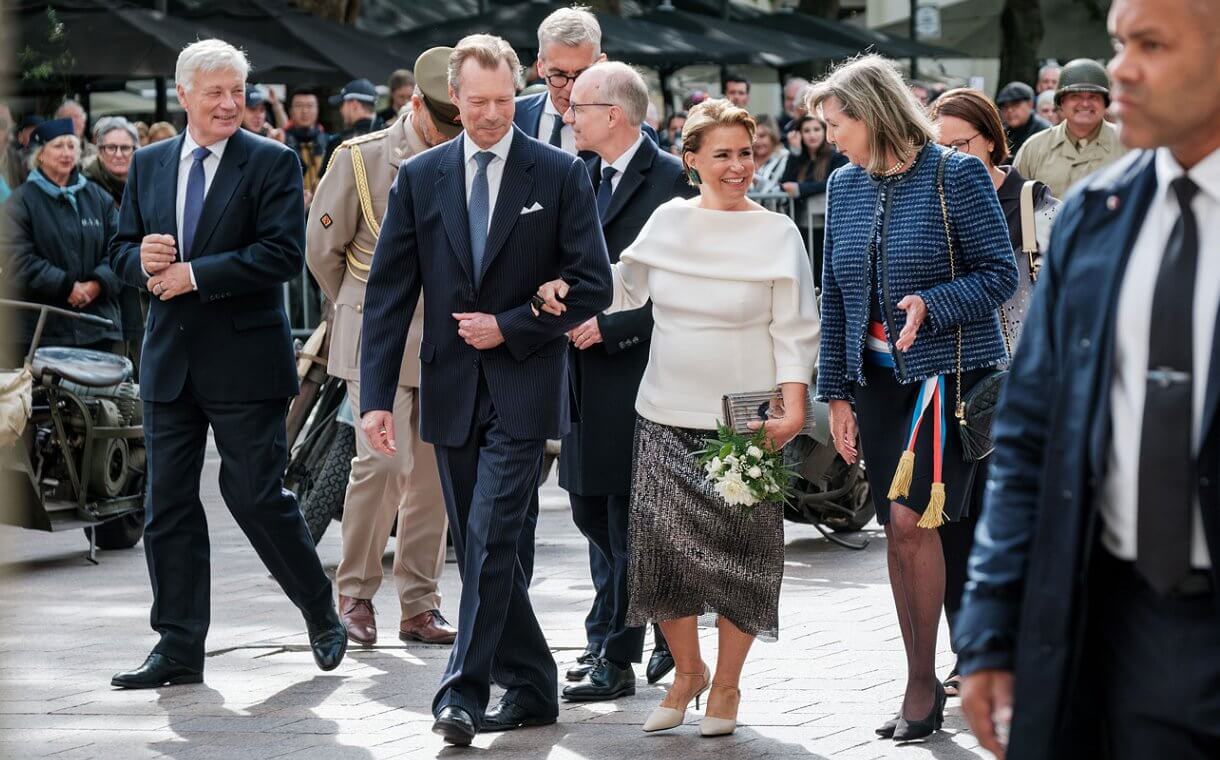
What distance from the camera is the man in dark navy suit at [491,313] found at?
6090 mm

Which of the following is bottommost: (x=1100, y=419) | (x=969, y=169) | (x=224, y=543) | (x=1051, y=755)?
(x=224, y=543)

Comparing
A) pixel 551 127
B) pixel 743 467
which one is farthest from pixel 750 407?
pixel 551 127

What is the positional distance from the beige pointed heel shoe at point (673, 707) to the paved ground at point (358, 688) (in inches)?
2.7

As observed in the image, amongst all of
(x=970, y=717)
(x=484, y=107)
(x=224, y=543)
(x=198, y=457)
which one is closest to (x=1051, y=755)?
(x=970, y=717)

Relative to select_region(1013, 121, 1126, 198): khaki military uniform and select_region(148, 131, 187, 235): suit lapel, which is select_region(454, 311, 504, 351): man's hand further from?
select_region(1013, 121, 1126, 198): khaki military uniform

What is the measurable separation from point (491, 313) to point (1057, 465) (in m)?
3.27

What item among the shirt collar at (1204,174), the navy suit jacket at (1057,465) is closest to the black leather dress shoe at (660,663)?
the navy suit jacket at (1057,465)

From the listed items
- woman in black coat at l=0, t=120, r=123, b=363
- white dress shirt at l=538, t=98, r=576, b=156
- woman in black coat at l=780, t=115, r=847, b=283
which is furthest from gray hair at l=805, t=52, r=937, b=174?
woman in black coat at l=780, t=115, r=847, b=283

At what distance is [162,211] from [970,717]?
4.51 m

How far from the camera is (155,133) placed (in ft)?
50.7

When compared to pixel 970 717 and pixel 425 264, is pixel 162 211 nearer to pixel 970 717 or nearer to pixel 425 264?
pixel 425 264

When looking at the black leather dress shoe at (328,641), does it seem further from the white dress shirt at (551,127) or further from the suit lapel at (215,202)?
the white dress shirt at (551,127)

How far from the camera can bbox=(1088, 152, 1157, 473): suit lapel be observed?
306 cm

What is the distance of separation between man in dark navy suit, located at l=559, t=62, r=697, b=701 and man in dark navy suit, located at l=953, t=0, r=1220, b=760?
3619 mm
